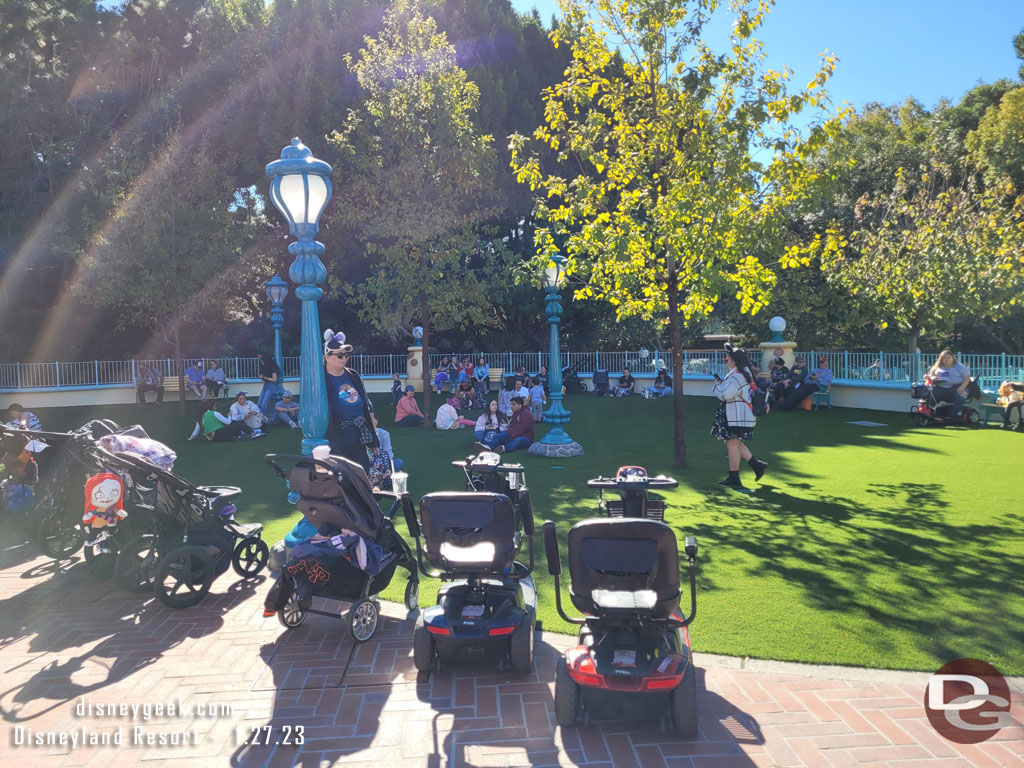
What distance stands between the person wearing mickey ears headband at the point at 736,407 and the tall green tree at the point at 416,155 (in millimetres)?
8744

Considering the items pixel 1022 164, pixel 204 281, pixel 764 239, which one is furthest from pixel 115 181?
pixel 1022 164

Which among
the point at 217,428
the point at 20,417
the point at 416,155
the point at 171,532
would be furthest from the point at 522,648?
the point at 416,155

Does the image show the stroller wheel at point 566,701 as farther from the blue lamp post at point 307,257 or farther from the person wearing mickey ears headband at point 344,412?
the person wearing mickey ears headband at point 344,412

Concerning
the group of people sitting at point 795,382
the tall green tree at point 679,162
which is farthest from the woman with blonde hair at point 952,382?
the tall green tree at point 679,162

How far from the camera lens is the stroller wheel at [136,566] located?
5414mm

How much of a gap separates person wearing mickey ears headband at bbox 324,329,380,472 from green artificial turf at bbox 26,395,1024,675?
4.06 feet

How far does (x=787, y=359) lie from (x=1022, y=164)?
12.0 metres

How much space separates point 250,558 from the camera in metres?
5.94

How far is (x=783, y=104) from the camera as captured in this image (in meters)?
9.26

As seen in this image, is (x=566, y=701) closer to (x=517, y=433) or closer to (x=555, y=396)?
(x=517, y=433)

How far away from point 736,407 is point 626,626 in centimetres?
558

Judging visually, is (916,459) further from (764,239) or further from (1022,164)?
(1022,164)

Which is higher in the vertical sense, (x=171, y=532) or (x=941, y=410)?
(x=941, y=410)

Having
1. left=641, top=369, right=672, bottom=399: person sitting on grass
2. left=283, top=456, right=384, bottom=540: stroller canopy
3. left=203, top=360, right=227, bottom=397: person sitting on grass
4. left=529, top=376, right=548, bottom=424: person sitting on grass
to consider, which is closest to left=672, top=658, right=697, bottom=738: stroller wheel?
left=283, top=456, right=384, bottom=540: stroller canopy
